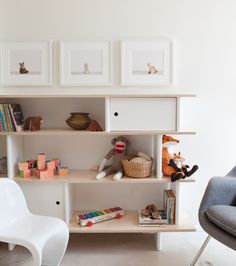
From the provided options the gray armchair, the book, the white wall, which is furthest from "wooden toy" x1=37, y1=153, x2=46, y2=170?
the gray armchair

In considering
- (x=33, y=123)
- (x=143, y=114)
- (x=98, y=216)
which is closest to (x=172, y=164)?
(x=143, y=114)

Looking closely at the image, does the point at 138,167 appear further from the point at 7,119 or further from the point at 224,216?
the point at 7,119

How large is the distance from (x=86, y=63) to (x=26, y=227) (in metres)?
1.28

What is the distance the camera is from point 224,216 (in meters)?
1.94

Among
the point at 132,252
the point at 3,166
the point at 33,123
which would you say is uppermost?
the point at 33,123

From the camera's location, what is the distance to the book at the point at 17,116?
96.0 inches

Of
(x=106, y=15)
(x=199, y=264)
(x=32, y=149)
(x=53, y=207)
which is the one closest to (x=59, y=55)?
(x=106, y=15)

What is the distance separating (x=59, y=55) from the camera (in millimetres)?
2627

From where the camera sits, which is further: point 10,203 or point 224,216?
point 10,203

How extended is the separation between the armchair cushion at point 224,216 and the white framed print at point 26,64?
151cm

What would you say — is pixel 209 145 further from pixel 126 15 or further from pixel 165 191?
pixel 126 15

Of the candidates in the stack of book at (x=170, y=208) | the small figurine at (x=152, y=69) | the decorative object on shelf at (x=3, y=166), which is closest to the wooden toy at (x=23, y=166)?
the decorative object on shelf at (x=3, y=166)

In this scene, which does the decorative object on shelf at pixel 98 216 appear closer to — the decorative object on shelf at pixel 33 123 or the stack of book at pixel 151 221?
the stack of book at pixel 151 221

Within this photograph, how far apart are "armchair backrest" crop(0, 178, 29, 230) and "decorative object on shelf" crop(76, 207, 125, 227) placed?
0.40 meters
